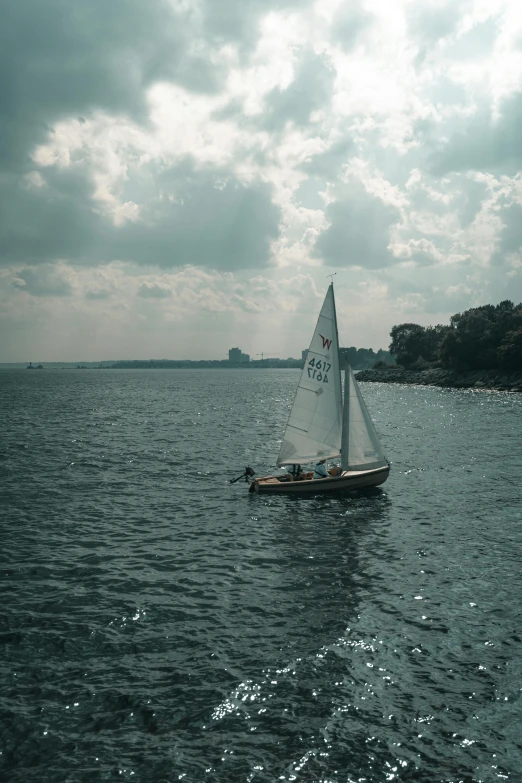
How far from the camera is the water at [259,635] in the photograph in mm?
12828

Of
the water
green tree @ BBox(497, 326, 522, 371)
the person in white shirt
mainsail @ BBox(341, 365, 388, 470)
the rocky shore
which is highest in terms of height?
green tree @ BBox(497, 326, 522, 371)

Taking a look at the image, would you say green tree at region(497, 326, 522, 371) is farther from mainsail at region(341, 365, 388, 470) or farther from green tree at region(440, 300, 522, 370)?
mainsail at region(341, 365, 388, 470)

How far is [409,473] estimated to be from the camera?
152 ft

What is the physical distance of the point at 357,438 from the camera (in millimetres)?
38625

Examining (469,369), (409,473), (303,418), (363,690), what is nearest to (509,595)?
(363,690)

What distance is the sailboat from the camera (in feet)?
121

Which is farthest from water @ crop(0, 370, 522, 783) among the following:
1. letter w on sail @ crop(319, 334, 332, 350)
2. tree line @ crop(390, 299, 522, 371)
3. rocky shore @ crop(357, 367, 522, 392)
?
tree line @ crop(390, 299, 522, 371)

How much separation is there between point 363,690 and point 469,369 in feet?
562

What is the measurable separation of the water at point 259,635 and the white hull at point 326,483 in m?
0.78

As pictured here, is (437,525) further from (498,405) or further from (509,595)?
(498,405)

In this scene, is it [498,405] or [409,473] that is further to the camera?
[498,405]

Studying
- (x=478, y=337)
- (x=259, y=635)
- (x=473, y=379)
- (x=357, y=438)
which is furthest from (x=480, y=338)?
(x=259, y=635)

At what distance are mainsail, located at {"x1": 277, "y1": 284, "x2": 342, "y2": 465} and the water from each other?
3.25 meters

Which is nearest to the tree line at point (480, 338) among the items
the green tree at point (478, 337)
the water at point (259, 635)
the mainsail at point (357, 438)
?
the green tree at point (478, 337)
